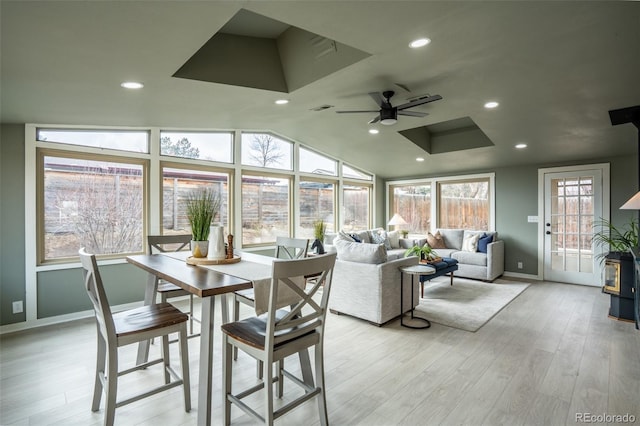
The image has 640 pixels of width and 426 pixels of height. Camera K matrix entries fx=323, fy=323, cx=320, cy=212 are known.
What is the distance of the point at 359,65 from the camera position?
283cm

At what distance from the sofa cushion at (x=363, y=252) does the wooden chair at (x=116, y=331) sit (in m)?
2.14

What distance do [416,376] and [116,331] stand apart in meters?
2.10

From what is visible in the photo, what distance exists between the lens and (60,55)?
80.7 inches

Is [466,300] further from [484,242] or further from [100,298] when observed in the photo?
[100,298]

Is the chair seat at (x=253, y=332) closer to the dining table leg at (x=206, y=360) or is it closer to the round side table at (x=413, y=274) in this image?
the dining table leg at (x=206, y=360)

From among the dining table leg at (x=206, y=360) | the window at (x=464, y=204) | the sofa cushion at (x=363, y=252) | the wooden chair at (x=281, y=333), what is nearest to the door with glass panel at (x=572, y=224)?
the window at (x=464, y=204)

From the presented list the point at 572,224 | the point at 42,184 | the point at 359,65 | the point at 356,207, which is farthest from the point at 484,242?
the point at 42,184

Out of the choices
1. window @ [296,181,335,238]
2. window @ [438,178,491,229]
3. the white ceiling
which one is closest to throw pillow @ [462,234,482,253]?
window @ [438,178,491,229]

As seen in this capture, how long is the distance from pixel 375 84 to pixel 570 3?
5.21ft

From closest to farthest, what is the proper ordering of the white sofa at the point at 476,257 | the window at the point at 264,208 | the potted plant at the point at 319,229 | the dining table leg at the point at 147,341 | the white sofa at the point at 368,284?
1. the dining table leg at the point at 147,341
2. the white sofa at the point at 368,284
3. the window at the point at 264,208
4. the white sofa at the point at 476,257
5. the potted plant at the point at 319,229

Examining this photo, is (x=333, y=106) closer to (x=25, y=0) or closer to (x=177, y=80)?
(x=177, y=80)

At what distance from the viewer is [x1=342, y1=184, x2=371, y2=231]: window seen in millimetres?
7309

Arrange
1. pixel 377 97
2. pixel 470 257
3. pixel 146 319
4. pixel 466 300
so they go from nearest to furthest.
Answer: pixel 146 319 → pixel 377 97 → pixel 466 300 → pixel 470 257

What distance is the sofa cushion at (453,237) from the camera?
21.3 ft
